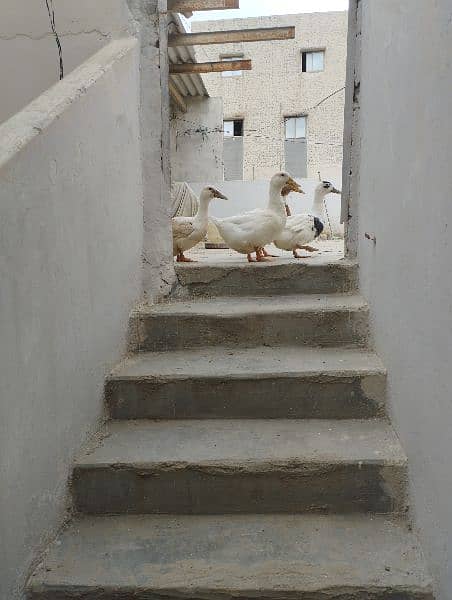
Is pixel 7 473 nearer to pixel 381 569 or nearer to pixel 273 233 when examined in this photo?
pixel 381 569

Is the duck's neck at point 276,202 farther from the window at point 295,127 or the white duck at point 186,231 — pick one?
the window at point 295,127

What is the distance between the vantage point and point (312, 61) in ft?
53.6

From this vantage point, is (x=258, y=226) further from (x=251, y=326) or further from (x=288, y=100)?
(x=288, y=100)

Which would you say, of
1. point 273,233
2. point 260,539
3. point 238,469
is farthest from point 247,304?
point 260,539

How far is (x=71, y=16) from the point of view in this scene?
9.55 feet

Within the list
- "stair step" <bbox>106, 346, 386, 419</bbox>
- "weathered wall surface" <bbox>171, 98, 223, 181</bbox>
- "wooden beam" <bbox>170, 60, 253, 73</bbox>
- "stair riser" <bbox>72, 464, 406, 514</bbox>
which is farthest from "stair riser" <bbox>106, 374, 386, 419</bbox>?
"weathered wall surface" <bbox>171, 98, 223, 181</bbox>

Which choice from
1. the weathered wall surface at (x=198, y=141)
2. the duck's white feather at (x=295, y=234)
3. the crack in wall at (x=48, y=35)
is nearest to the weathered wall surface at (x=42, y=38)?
the crack in wall at (x=48, y=35)

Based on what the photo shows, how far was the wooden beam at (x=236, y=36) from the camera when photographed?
13.2 feet

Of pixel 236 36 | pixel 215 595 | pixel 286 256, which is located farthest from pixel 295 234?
pixel 215 595

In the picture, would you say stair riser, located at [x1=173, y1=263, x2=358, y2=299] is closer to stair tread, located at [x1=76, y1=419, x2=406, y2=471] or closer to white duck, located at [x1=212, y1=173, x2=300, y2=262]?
white duck, located at [x1=212, y1=173, x2=300, y2=262]

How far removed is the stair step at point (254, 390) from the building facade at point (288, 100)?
14.4 meters

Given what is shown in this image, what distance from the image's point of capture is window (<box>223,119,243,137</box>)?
16406 mm

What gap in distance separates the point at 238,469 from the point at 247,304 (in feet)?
3.83

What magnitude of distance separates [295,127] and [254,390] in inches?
604
